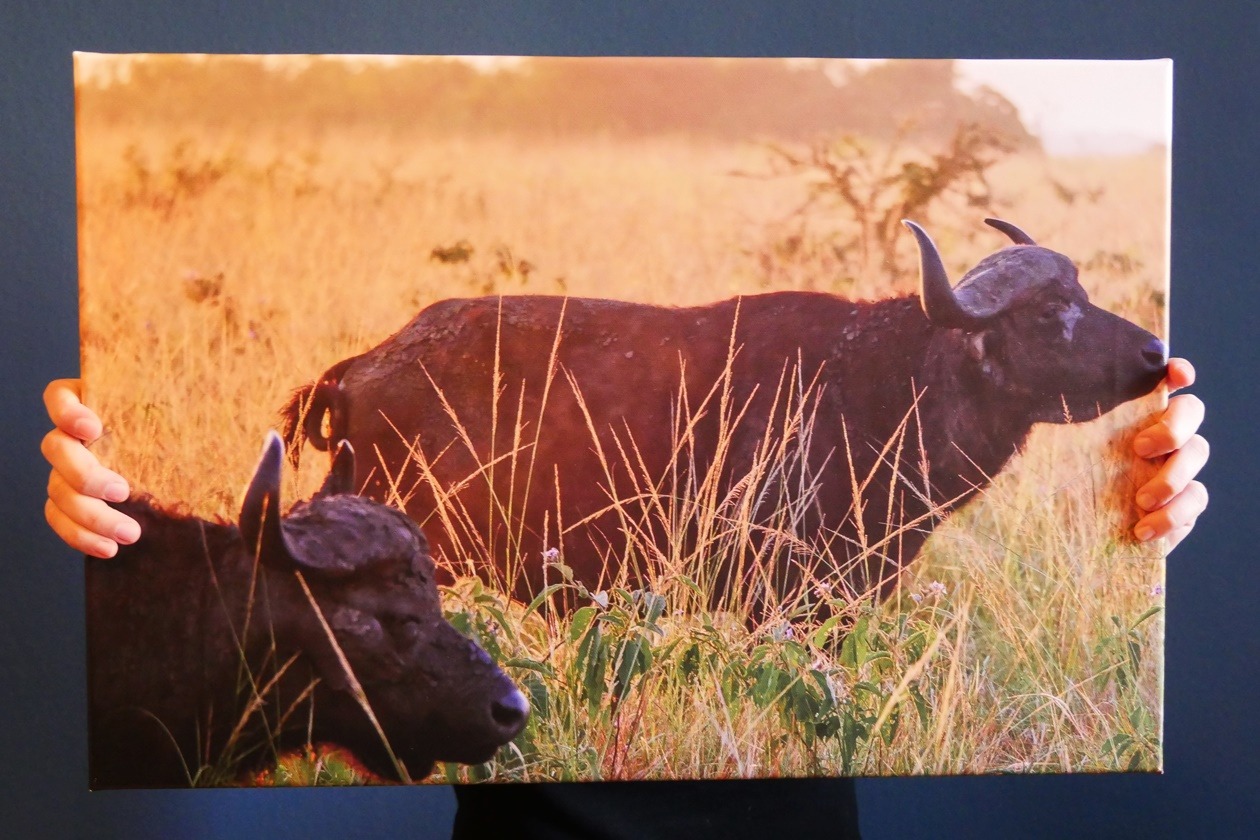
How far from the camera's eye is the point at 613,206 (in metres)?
1.44

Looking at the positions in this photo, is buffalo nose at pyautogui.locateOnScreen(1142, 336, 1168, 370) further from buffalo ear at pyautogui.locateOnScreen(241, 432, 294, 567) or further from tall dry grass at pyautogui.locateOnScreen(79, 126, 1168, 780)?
buffalo ear at pyautogui.locateOnScreen(241, 432, 294, 567)

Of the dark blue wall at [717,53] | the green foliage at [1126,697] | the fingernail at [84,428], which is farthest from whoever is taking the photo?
the dark blue wall at [717,53]

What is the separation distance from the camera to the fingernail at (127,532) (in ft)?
4.50

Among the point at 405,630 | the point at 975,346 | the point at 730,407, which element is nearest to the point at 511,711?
the point at 405,630

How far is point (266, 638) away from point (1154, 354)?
134 cm

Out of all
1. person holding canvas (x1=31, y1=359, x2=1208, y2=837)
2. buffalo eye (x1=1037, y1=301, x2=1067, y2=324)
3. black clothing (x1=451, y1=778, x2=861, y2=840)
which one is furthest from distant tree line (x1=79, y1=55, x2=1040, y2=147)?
black clothing (x1=451, y1=778, x2=861, y2=840)

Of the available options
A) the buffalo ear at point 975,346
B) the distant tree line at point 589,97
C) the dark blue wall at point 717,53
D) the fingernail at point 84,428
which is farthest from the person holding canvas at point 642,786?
the dark blue wall at point 717,53

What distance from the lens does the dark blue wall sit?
6.71 feet

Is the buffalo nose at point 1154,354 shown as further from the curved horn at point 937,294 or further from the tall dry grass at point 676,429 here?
the curved horn at point 937,294

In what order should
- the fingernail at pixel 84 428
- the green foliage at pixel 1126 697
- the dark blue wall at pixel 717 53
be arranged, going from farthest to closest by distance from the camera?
the dark blue wall at pixel 717 53 < the green foliage at pixel 1126 697 < the fingernail at pixel 84 428

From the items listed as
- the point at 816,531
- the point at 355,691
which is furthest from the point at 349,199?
the point at 816,531

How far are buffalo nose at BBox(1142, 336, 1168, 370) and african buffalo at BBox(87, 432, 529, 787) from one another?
106 centimetres

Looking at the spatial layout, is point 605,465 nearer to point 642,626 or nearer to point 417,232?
point 642,626

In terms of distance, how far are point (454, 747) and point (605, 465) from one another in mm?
456
